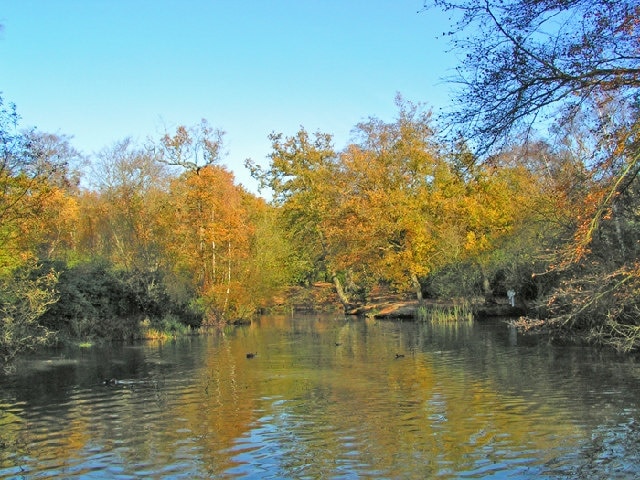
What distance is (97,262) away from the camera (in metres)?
29.6

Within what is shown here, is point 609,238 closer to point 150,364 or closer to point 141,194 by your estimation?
point 150,364

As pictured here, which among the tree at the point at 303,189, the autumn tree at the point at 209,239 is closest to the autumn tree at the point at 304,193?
the tree at the point at 303,189

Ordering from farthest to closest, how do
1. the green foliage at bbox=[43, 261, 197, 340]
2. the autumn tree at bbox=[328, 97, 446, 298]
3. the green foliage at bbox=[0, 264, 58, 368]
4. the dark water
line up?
the autumn tree at bbox=[328, 97, 446, 298], the green foliage at bbox=[43, 261, 197, 340], the green foliage at bbox=[0, 264, 58, 368], the dark water

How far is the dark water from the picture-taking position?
8.33 meters

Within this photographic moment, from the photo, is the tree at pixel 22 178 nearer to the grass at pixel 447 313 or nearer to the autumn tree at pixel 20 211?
the autumn tree at pixel 20 211

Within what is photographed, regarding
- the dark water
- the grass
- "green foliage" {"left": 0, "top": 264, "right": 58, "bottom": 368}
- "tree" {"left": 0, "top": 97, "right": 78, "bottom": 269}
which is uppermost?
"tree" {"left": 0, "top": 97, "right": 78, "bottom": 269}

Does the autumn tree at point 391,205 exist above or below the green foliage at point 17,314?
above

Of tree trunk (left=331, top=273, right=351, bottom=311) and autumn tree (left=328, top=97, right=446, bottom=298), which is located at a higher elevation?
autumn tree (left=328, top=97, right=446, bottom=298)

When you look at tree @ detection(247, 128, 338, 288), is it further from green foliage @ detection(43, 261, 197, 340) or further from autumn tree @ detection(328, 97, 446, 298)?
green foliage @ detection(43, 261, 197, 340)

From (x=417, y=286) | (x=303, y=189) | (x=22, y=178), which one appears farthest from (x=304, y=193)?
(x=22, y=178)

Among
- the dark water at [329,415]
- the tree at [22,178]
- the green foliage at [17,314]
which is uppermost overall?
the tree at [22,178]

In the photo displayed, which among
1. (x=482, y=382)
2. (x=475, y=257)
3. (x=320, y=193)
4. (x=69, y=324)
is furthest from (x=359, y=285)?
(x=482, y=382)

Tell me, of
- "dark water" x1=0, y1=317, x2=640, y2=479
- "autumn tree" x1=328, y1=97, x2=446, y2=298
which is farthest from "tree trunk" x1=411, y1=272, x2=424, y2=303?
"dark water" x1=0, y1=317, x2=640, y2=479

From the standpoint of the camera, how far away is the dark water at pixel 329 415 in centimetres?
833
